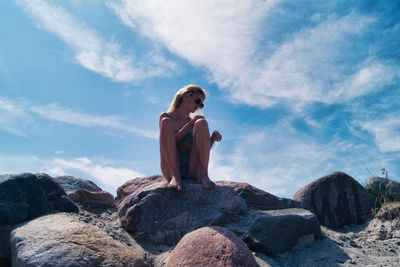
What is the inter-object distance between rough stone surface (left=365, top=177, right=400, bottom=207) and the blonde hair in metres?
4.40

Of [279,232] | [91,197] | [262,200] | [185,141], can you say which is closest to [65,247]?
[185,141]

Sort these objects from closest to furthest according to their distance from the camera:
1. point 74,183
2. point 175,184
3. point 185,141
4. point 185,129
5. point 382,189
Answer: point 175,184 < point 185,129 < point 185,141 < point 382,189 < point 74,183

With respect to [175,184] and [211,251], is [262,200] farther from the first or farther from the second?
[211,251]

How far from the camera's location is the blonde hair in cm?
596

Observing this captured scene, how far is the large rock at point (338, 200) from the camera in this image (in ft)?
21.2

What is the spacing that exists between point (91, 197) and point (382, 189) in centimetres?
650

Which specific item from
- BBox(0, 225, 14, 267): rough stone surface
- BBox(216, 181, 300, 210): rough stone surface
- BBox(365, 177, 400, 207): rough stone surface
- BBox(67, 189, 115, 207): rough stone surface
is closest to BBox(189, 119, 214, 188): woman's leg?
BBox(216, 181, 300, 210): rough stone surface

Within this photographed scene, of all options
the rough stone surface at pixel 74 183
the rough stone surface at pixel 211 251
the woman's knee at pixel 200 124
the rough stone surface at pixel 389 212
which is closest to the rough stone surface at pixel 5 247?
the rough stone surface at pixel 211 251

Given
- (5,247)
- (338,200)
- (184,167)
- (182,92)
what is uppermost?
(182,92)

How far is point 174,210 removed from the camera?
4.96m

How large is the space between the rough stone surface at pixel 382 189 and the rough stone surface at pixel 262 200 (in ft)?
6.92

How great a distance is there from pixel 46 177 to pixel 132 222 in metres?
1.72

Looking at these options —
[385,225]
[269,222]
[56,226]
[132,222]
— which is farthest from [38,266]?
[385,225]

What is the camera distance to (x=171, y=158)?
5.25m
